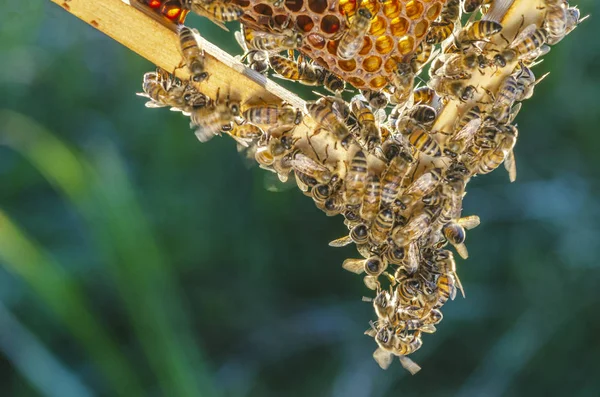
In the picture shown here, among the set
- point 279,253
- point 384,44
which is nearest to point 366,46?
point 384,44

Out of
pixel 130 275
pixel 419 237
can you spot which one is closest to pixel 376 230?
pixel 419 237

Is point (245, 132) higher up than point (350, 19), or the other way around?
point (350, 19)

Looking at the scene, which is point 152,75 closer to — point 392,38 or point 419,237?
point 392,38

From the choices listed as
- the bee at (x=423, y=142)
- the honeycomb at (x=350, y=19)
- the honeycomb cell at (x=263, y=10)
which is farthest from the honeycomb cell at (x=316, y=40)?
the bee at (x=423, y=142)

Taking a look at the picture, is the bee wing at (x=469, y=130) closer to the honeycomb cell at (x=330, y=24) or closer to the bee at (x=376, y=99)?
the bee at (x=376, y=99)

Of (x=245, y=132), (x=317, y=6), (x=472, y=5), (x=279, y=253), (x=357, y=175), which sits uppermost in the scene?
(x=472, y=5)

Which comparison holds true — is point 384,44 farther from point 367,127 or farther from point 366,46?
point 367,127

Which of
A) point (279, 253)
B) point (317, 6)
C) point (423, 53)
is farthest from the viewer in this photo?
point (279, 253)
